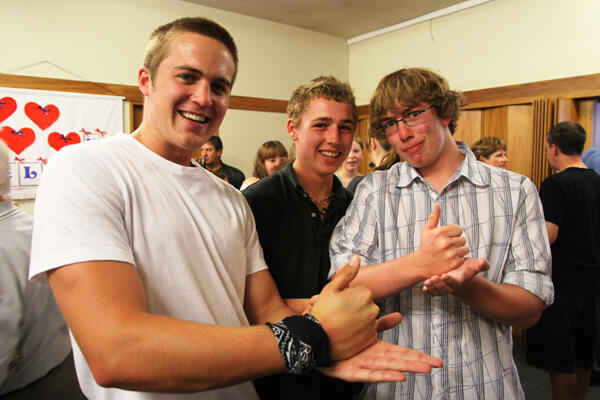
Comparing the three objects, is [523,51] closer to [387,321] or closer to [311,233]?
[311,233]

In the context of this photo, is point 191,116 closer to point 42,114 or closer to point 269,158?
point 269,158

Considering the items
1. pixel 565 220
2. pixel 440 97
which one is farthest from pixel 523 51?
pixel 440 97

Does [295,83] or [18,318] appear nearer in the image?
[18,318]

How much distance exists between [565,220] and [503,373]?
2.26m

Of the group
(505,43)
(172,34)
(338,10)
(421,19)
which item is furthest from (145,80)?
(421,19)

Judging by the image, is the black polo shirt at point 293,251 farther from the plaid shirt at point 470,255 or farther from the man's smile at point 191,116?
the man's smile at point 191,116

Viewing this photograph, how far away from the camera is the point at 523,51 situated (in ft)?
15.0

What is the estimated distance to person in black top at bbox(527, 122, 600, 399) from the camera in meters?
2.91

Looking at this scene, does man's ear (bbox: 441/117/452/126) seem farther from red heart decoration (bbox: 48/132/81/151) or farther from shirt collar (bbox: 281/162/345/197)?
red heart decoration (bbox: 48/132/81/151)

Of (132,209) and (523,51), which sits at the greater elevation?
(523,51)

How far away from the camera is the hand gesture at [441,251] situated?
107 centimetres

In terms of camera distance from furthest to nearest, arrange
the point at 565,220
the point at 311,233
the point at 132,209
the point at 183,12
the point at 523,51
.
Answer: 1. the point at 183,12
2. the point at 523,51
3. the point at 565,220
4. the point at 311,233
5. the point at 132,209

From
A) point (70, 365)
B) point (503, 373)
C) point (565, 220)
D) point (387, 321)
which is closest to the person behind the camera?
point (387, 321)

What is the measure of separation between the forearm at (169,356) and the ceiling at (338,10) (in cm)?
517
